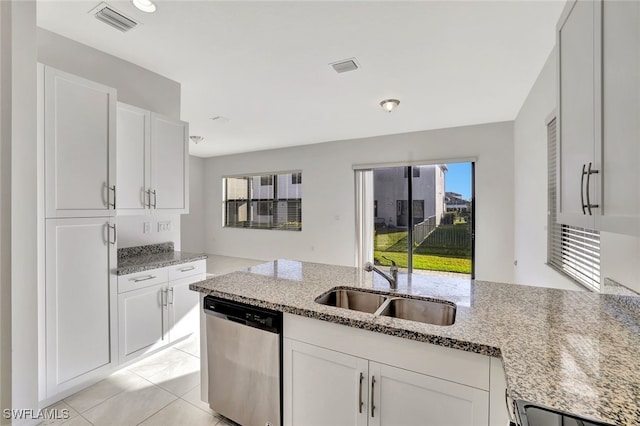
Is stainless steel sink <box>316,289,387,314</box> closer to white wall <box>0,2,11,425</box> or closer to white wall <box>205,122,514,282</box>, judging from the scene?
white wall <box>0,2,11,425</box>

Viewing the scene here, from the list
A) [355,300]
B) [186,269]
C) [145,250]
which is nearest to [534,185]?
[355,300]

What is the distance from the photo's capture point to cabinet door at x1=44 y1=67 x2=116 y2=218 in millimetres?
1902

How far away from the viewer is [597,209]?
1.01 meters

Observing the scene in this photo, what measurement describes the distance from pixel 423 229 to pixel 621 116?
14.7 feet

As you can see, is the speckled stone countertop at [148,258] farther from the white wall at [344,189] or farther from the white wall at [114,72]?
the white wall at [344,189]

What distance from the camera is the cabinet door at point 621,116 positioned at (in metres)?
0.81

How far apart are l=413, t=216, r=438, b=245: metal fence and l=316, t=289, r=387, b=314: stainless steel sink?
378cm

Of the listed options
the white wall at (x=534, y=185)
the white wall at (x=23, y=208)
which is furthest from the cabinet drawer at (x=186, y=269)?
the white wall at (x=534, y=185)

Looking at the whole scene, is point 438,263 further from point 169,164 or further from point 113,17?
point 113,17

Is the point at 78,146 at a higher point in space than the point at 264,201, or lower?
higher

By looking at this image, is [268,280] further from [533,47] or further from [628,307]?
[533,47]

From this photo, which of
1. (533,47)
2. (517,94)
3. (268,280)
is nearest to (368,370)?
(268,280)

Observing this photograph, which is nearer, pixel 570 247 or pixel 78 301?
pixel 78 301

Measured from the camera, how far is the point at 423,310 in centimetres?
162
